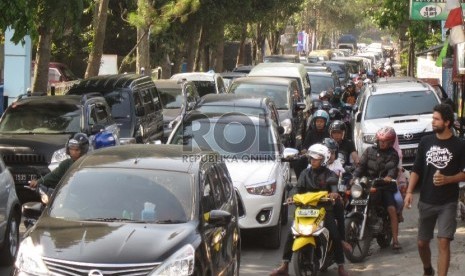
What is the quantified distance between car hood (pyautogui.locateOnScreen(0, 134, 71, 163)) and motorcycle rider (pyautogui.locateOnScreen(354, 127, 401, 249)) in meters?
5.16

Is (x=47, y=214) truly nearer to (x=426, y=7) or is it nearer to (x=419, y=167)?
(x=419, y=167)

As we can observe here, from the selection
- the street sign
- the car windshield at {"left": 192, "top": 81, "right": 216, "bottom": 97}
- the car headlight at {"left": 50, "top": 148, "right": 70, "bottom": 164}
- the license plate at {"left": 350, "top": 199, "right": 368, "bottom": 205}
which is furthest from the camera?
the car windshield at {"left": 192, "top": 81, "right": 216, "bottom": 97}

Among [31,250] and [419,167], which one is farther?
[419,167]

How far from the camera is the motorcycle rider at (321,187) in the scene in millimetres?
10625

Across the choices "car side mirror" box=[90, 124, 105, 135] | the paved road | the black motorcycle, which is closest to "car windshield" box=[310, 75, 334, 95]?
"car side mirror" box=[90, 124, 105, 135]

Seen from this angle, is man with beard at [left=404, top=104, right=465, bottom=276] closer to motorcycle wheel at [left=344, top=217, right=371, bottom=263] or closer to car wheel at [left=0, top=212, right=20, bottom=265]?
motorcycle wheel at [left=344, top=217, right=371, bottom=263]

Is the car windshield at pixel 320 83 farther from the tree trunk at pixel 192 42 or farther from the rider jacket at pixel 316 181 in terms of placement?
the rider jacket at pixel 316 181

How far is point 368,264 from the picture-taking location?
473 inches

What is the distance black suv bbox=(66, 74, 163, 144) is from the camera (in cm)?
1900

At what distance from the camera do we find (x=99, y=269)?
7.32 meters

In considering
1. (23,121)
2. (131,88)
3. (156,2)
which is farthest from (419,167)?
(156,2)

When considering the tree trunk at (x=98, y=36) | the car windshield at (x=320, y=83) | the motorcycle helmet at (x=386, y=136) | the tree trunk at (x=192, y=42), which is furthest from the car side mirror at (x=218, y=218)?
the tree trunk at (x=192, y=42)

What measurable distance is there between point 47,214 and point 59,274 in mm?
1227

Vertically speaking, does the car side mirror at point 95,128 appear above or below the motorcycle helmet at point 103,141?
below
